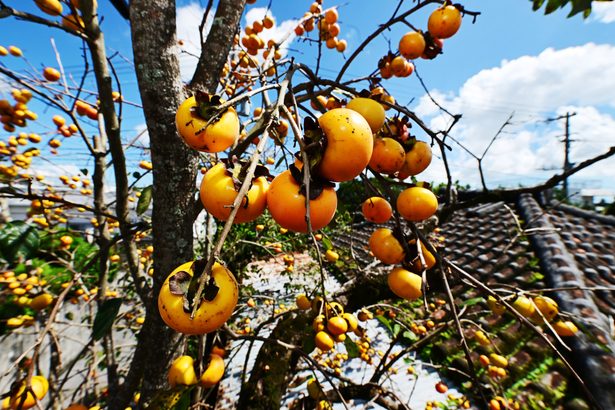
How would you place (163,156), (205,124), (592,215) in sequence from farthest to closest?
(592,215) → (163,156) → (205,124)

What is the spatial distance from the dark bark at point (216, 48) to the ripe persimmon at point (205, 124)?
371 mm

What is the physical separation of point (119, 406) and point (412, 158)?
64.6 inches

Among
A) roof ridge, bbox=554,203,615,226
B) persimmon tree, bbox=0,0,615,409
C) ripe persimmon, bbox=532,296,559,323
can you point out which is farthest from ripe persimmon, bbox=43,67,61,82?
roof ridge, bbox=554,203,615,226

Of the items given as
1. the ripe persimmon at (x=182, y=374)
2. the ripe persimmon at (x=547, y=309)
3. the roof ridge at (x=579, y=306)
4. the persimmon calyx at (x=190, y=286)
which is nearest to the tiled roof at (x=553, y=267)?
the roof ridge at (x=579, y=306)

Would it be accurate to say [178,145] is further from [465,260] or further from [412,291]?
[465,260]

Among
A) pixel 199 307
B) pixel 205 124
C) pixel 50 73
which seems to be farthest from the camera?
pixel 50 73

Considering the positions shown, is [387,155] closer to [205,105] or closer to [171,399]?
[205,105]

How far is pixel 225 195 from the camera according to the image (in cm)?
63

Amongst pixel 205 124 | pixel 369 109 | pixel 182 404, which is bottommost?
pixel 182 404

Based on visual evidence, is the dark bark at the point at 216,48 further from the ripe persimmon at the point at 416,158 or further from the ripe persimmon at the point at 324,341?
→ the ripe persimmon at the point at 324,341

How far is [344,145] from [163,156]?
0.70 meters

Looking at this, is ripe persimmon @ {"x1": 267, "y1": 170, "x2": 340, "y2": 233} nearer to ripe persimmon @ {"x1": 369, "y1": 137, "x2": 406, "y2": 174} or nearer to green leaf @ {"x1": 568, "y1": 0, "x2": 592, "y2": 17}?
ripe persimmon @ {"x1": 369, "y1": 137, "x2": 406, "y2": 174}

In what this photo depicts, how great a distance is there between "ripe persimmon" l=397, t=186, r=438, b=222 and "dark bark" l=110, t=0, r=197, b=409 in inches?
30.8

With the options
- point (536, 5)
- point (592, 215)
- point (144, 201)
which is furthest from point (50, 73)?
point (592, 215)
